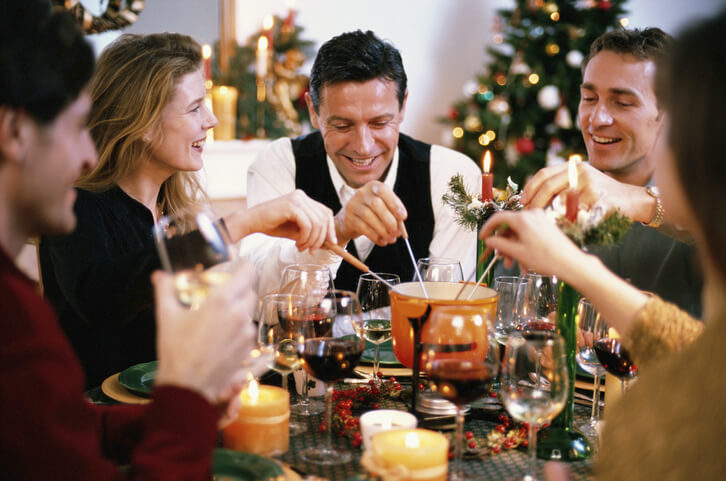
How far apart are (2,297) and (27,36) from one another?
34 centimetres

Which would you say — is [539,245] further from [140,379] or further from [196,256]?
[140,379]

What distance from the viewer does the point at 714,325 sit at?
84 cm

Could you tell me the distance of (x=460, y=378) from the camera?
1.10 metres

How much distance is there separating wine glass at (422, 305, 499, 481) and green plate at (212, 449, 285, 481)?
0.28 meters

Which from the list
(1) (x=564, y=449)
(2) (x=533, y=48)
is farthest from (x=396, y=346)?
(2) (x=533, y=48)

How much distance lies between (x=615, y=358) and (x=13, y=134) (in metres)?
1.07

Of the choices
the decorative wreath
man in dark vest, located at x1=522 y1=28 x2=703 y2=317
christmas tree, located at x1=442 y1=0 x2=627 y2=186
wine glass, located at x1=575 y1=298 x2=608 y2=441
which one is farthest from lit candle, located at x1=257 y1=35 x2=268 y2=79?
wine glass, located at x1=575 y1=298 x2=608 y2=441

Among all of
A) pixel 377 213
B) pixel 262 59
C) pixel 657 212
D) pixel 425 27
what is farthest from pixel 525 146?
pixel 377 213

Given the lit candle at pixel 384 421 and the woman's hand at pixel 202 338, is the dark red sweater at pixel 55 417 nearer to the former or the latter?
the woman's hand at pixel 202 338

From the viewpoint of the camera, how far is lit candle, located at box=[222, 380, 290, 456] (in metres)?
1.15

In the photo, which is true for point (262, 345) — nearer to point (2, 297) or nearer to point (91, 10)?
point (2, 297)

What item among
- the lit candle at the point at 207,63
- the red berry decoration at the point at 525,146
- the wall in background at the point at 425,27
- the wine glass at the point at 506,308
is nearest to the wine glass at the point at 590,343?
the wine glass at the point at 506,308

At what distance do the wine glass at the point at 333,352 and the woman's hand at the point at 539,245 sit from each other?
30 centimetres

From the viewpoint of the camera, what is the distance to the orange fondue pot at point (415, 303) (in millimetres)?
1289
